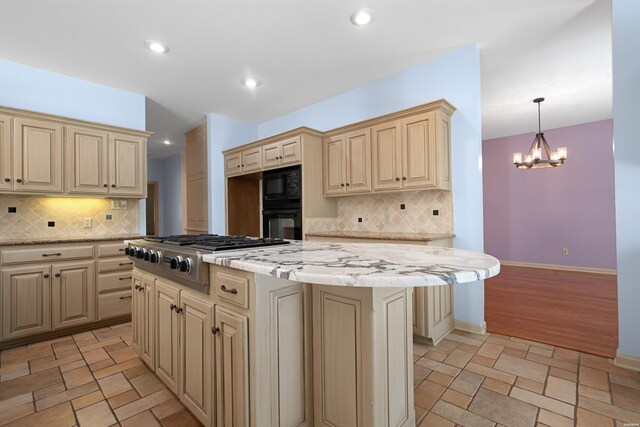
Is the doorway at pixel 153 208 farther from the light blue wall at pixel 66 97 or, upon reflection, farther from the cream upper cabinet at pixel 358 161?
the cream upper cabinet at pixel 358 161

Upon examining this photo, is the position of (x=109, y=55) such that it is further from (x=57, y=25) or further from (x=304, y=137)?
(x=304, y=137)

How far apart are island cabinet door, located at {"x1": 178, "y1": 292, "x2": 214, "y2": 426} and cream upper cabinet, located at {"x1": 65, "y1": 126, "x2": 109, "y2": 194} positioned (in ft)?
7.84

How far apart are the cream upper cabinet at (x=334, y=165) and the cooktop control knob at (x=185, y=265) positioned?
2.25 m

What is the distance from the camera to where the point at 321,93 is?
3857 mm

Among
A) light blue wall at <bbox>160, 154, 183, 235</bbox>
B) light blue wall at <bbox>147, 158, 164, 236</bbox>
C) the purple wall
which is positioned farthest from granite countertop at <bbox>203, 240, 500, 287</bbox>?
light blue wall at <bbox>147, 158, 164, 236</bbox>

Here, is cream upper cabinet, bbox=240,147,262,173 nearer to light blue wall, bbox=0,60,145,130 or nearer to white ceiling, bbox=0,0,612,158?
white ceiling, bbox=0,0,612,158

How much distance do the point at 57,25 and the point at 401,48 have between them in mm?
2925

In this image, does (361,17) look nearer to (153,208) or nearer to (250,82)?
(250,82)

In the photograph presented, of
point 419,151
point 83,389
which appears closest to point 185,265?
point 83,389

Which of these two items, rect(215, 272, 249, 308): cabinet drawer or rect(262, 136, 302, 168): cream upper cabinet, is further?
rect(262, 136, 302, 168): cream upper cabinet

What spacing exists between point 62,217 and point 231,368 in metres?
3.23

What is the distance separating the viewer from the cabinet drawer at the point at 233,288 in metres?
1.21

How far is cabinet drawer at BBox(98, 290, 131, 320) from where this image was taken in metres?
2.96

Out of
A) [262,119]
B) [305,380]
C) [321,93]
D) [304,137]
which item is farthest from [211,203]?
[305,380]
